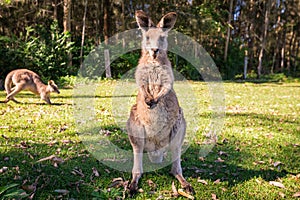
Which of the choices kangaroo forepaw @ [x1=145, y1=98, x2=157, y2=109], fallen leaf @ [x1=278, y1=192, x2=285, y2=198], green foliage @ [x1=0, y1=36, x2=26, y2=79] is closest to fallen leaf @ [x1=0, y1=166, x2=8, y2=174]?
kangaroo forepaw @ [x1=145, y1=98, x2=157, y2=109]

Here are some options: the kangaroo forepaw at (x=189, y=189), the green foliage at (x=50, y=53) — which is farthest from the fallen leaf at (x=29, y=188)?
the green foliage at (x=50, y=53)

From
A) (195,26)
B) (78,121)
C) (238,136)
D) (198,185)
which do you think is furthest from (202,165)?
(195,26)

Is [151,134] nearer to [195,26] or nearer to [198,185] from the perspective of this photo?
[198,185]

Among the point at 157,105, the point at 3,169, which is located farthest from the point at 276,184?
the point at 3,169

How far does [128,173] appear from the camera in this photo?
3.50 meters

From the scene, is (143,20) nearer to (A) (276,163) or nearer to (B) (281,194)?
(B) (281,194)

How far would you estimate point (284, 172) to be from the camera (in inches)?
149

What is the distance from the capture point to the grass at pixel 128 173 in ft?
10.1

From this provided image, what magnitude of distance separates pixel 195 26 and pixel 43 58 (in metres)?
8.35

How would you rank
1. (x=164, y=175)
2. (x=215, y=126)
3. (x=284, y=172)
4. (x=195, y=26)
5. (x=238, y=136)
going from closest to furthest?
1. (x=164, y=175)
2. (x=284, y=172)
3. (x=238, y=136)
4. (x=215, y=126)
5. (x=195, y=26)

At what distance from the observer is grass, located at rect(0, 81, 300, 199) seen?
308 centimetres

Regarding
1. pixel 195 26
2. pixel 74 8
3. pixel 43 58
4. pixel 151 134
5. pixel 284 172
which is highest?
pixel 74 8

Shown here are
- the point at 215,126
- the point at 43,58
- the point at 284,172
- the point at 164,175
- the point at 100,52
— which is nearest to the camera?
the point at 164,175

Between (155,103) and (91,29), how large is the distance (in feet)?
60.2
